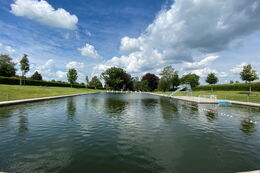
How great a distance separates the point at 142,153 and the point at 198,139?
299 centimetres

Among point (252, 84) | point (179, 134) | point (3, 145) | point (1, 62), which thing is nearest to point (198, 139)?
point (179, 134)

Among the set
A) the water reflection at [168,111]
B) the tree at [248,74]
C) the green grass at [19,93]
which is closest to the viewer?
the water reflection at [168,111]

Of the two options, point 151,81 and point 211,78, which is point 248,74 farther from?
point 151,81

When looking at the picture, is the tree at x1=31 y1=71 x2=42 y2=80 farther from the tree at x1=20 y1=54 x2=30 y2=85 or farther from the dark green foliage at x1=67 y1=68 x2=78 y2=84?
the tree at x1=20 y1=54 x2=30 y2=85

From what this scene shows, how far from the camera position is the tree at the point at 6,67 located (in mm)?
50469

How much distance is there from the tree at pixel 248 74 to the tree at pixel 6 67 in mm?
73975

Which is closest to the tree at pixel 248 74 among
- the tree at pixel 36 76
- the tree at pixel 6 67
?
the tree at pixel 6 67

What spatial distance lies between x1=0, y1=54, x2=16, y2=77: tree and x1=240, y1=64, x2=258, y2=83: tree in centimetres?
7397

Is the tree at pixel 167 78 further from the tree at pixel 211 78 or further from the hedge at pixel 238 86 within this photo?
the tree at pixel 211 78

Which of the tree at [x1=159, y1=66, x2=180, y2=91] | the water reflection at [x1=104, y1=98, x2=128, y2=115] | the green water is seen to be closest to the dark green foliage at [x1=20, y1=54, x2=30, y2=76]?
the water reflection at [x1=104, y1=98, x2=128, y2=115]

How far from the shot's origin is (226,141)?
5.84 meters

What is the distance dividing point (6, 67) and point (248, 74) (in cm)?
7557

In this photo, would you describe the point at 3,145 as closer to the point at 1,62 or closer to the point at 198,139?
the point at 198,139

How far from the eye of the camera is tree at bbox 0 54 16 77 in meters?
50.5
